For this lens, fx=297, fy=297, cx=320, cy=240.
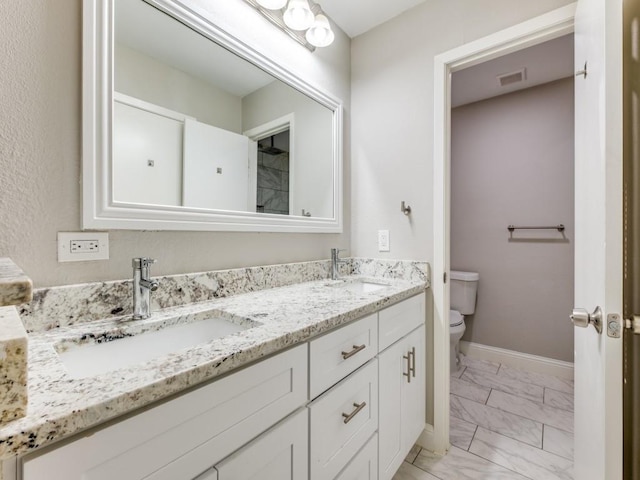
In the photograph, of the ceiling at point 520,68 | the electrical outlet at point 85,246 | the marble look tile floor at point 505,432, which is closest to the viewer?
the electrical outlet at point 85,246

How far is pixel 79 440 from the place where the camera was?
1.42 ft

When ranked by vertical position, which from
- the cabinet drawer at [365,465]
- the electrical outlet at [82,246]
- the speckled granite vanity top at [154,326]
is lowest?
the cabinet drawer at [365,465]

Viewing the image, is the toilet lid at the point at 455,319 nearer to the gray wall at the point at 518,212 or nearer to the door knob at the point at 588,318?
Result: the gray wall at the point at 518,212

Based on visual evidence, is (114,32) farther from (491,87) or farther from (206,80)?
(491,87)

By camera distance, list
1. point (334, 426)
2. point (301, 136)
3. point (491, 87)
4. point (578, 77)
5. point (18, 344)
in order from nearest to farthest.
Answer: point (18, 344)
point (334, 426)
point (578, 77)
point (301, 136)
point (491, 87)

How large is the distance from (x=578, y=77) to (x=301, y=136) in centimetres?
119

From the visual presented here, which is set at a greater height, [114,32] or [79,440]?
[114,32]

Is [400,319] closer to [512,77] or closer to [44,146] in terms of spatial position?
[44,146]

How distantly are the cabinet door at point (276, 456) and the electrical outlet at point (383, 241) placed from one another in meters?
1.14

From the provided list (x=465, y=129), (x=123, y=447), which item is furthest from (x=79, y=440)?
(x=465, y=129)

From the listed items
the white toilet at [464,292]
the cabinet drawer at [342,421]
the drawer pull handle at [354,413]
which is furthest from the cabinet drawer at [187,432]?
the white toilet at [464,292]

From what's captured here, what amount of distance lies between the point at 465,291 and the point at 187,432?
8.33 ft

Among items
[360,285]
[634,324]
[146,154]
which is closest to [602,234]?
[634,324]

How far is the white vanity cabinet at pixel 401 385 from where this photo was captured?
118 centimetres
